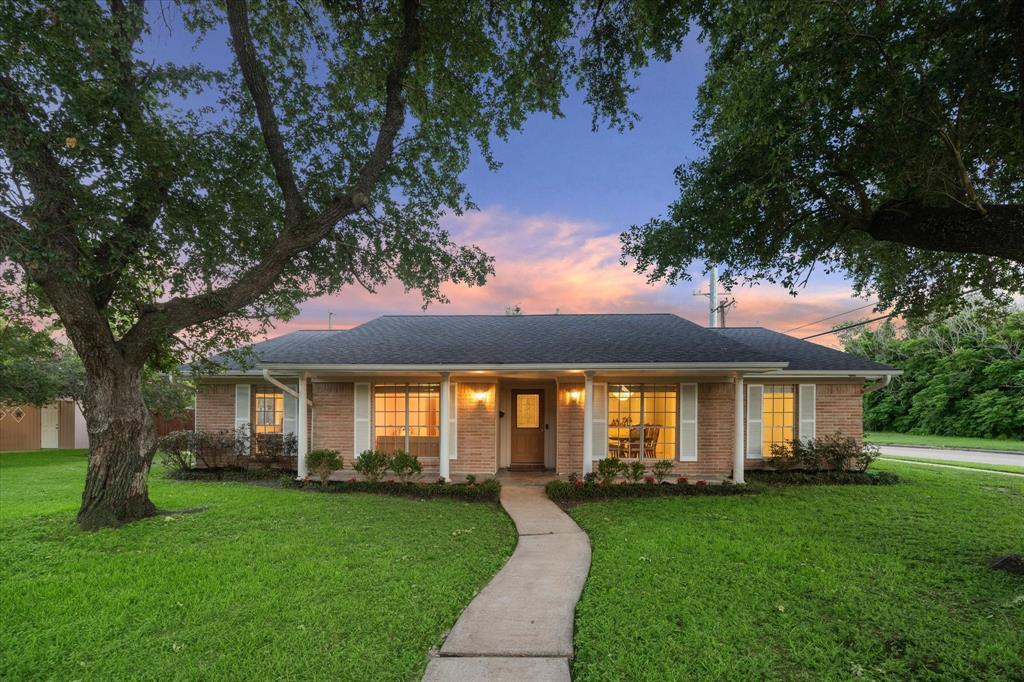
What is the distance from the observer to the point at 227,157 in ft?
24.5

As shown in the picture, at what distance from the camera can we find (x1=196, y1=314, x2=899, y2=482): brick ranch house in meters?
10.1

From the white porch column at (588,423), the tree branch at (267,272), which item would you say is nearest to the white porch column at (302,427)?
the tree branch at (267,272)

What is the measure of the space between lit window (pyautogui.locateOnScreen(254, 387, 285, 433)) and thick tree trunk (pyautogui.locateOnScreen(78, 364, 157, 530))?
493 centimetres

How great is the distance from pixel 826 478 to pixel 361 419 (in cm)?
1051

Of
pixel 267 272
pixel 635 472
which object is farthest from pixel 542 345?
pixel 267 272

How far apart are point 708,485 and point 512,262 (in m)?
9.66

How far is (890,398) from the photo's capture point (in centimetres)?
2609

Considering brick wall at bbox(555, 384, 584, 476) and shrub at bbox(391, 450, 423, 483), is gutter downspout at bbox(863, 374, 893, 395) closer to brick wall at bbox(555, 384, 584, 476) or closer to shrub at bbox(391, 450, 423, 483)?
brick wall at bbox(555, 384, 584, 476)

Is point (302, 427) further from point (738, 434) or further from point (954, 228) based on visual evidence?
point (954, 228)

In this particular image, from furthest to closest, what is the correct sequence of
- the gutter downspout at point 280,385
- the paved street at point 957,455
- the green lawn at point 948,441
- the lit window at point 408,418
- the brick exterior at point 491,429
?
the green lawn at point 948,441, the paved street at point 957,455, the lit window at point 408,418, the brick exterior at point 491,429, the gutter downspout at point 280,385

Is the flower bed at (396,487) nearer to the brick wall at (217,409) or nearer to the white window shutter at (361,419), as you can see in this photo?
the white window shutter at (361,419)

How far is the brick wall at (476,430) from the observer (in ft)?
36.4

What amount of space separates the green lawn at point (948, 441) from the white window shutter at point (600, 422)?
17622 mm

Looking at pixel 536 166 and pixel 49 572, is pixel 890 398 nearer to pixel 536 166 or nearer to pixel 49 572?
pixel 536 166
